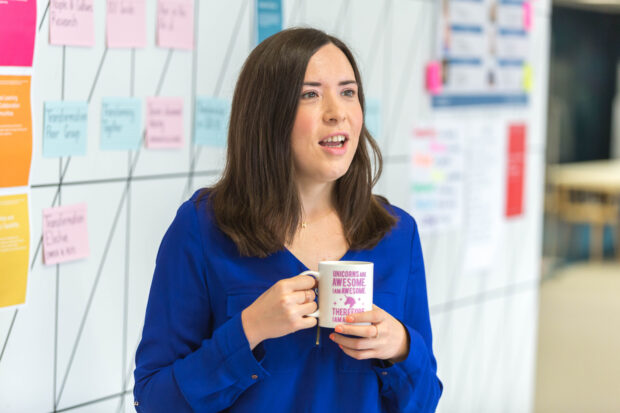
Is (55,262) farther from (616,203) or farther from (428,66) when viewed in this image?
(616,203)

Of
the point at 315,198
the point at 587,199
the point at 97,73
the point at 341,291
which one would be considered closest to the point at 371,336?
the point at 341,291

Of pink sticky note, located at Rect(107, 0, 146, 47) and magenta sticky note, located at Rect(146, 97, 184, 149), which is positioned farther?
magenta sticky note, located at Rect(146, 97, 184, 149)

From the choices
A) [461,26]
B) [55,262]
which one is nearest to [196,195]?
[55,262]

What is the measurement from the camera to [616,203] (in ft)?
25.4

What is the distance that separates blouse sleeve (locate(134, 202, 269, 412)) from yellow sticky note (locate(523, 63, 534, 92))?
2.10 meters

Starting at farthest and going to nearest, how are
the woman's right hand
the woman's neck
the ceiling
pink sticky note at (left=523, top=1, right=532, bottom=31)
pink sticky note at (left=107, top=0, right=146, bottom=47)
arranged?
1. the ceiling
2. pink sticky note at (left=523, top=1, right=532, bottom=31)
3. pink sticky note at (left=107, top=0, right=146, bottom=47)
4. the woman's neck
5. the woman's right hand

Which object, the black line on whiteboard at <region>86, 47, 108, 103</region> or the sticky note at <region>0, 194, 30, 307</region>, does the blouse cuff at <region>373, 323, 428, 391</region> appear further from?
the black line on whiteboard at <region>86, 47, 108, 103</region>

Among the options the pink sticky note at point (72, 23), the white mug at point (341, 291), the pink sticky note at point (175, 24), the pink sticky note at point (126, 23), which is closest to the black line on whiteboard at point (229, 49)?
the pink sticky note at point (175, 24)

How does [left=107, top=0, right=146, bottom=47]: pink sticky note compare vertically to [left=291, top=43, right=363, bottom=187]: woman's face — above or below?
above

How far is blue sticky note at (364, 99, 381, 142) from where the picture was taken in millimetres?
2564

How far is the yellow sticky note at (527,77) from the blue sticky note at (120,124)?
1864mm

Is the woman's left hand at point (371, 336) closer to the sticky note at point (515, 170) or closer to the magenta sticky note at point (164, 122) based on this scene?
the magenta sticky note at point (164, 122)

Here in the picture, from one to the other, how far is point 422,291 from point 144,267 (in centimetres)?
70

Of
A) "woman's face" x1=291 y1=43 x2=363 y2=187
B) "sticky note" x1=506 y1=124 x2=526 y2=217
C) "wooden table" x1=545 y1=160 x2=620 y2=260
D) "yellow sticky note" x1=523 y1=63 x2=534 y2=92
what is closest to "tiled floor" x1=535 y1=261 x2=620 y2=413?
"wooden table" x1=545 y1=160 x2=620 y2=260
